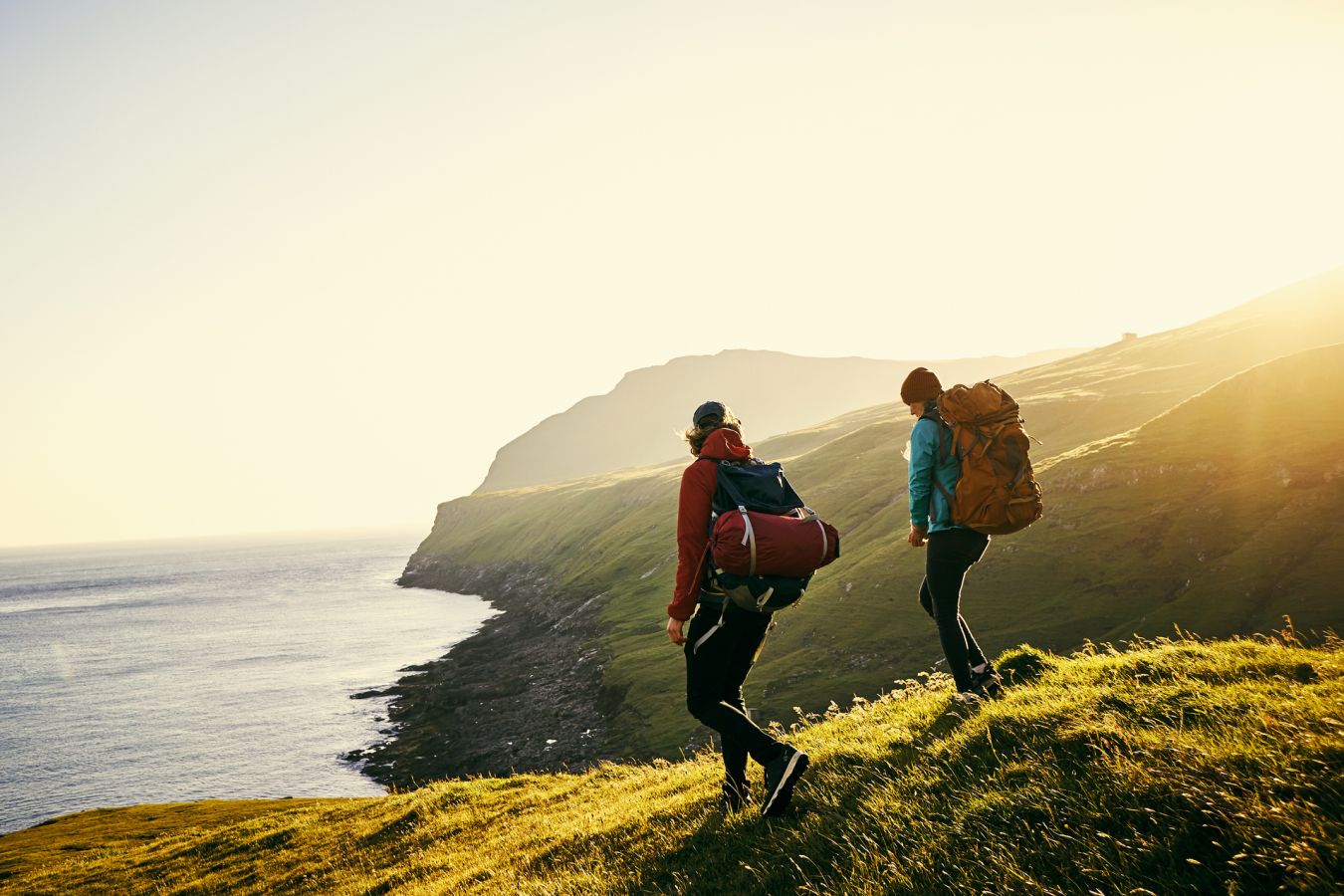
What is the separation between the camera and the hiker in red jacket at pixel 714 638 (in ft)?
21.9

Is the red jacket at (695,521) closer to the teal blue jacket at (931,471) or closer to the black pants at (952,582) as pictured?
the teal blue jacket at (931,471)

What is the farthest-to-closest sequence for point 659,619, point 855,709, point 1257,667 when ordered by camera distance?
point 659,619 → point 855,709 → point 1257,667

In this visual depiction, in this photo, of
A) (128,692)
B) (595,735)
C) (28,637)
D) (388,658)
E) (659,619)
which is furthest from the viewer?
(28,637)

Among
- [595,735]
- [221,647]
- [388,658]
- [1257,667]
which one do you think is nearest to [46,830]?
[595,735]

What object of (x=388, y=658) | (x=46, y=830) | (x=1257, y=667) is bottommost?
(x=388, y=658)

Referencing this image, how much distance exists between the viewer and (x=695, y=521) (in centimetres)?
675

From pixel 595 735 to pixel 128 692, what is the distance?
63.9 meters

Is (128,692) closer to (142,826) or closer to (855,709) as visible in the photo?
(142,826)

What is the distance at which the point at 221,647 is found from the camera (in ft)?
332

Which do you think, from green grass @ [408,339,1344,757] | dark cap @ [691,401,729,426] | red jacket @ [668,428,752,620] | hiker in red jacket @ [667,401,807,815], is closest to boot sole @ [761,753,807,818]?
hiker in red jacket @ [667,401,807,815]

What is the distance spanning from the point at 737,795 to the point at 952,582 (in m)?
3.38

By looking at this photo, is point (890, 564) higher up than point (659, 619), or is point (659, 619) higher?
point (890, 564)

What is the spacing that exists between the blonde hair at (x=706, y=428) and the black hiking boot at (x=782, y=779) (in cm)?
313

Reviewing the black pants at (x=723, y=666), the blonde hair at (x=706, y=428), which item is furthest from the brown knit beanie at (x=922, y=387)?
the black pants at (x=723, y=666)
